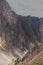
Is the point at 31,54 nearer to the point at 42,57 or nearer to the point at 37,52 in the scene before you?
the point at 37,52

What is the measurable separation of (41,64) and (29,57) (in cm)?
1871

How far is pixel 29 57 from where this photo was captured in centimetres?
8519

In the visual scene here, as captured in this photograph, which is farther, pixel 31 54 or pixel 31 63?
pixel 31 54

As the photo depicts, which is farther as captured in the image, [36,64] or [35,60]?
[35,60]

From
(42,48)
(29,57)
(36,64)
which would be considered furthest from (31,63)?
(42,48)

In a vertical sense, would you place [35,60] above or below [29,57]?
below

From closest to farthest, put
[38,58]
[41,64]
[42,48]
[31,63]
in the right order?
[41,64], [31,63], [38,58], [42,48]

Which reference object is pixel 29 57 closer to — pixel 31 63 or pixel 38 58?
pixel 38 58

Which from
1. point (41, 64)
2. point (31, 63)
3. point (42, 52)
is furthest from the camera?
point (42, 52)

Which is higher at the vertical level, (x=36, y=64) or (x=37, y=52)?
(x=37, y=52)

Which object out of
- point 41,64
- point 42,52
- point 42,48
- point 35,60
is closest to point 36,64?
point 41,64

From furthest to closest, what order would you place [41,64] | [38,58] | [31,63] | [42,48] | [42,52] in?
[42,48] < [42,52] < [38,58] < [31,63] < [41,64]

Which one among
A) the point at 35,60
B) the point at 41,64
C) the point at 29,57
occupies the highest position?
the point at 29,57

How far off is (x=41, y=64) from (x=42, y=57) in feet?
40.6
